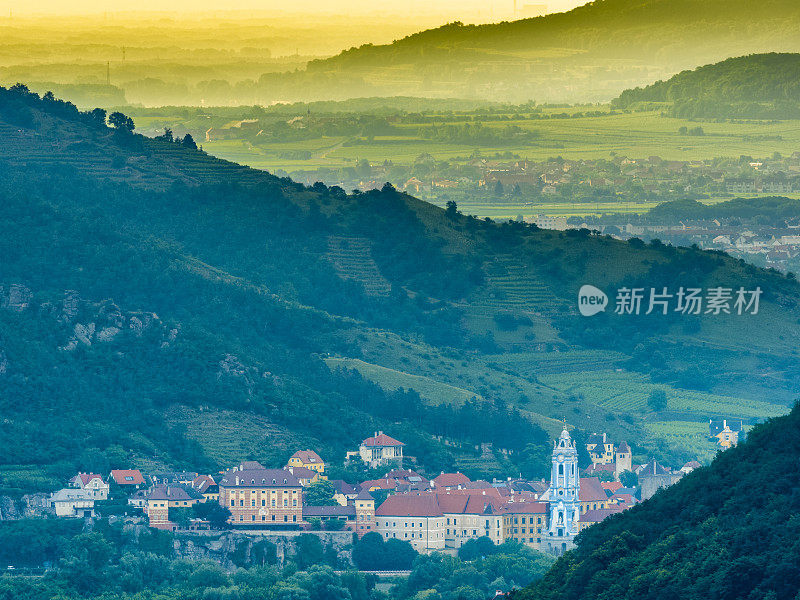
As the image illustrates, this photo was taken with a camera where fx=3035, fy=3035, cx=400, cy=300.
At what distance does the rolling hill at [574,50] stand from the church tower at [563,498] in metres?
76.0

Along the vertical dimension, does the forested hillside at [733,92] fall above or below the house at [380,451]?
above

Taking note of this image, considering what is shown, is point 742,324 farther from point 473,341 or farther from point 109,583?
point 109,583

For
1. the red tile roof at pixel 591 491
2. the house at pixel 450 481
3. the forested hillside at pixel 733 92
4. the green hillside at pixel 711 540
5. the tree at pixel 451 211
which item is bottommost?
the red tile roof at pixel 591 491

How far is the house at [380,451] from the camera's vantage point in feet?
271

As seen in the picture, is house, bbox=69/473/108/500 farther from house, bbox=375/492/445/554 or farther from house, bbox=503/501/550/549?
house, bbox=503/501/550/549

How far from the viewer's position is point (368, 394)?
88250mm

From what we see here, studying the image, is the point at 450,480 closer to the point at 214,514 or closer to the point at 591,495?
the point at 591,495

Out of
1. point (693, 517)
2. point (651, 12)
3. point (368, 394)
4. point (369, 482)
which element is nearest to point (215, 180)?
point (368, 394)

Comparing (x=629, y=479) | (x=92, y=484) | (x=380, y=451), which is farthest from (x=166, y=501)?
(x=629, y=479)

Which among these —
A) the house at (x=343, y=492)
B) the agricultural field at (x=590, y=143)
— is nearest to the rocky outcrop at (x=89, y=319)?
the house at (x=343, y=492)

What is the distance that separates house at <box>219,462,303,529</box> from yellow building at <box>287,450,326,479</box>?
12.9 ft

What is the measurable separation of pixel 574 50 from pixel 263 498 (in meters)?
99.3

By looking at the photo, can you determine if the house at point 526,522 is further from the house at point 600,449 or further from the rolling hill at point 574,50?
the rolling hill at point 574,50

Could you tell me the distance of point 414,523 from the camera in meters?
75.1
